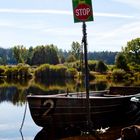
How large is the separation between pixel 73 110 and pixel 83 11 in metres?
6.28

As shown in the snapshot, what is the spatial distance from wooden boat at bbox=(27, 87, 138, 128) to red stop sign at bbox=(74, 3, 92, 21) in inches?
207

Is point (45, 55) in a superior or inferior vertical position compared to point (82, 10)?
inferior

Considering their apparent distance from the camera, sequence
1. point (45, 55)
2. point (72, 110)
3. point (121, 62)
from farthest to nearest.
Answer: point (45, 55)
point (121, 62)
point (72, 110)

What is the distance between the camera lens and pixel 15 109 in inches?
1347

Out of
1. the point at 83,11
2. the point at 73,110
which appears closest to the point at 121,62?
the point at 73,110

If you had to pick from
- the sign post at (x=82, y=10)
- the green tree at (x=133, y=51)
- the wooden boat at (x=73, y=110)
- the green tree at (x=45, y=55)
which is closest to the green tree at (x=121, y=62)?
the green tree at (x=133, y=51)

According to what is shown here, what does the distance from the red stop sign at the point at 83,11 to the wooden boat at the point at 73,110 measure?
5.25m

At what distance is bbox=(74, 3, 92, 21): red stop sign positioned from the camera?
19.4 m

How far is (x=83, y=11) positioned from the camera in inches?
771

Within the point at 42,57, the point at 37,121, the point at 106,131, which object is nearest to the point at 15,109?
the point at 37,121

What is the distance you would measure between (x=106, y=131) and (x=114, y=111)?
262 centimetres

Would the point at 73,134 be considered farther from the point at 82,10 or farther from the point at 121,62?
the point at 121,62

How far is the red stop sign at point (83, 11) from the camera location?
19422mm

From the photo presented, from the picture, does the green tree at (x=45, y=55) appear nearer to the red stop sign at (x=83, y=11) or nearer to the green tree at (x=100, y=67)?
the green tree at (x=100, y=67)
